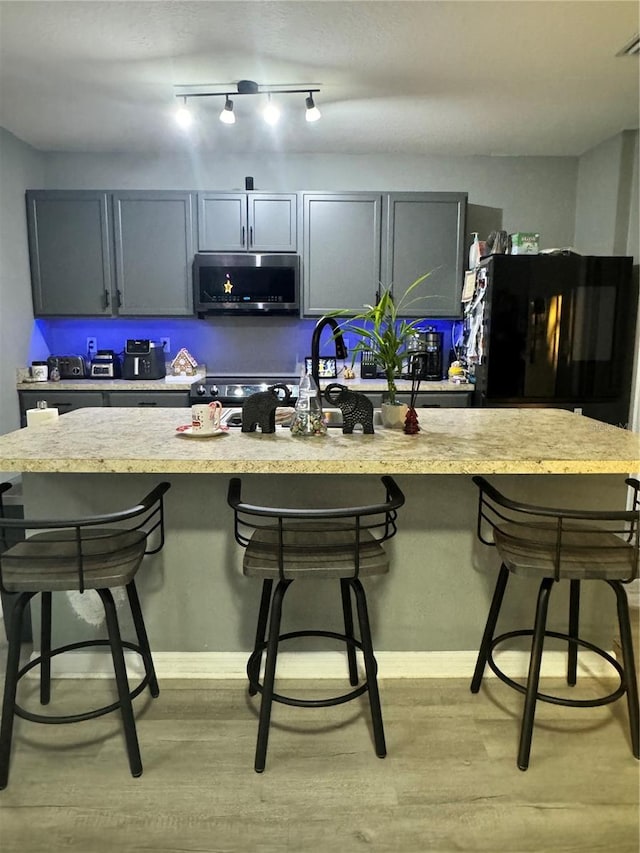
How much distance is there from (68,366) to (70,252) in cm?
78

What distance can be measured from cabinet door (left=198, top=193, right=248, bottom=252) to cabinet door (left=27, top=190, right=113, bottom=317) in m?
0.64

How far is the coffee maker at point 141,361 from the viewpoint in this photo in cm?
402

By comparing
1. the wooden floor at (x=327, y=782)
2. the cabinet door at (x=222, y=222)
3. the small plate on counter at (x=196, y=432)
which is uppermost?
the cabinet door at (x=222, y=222)

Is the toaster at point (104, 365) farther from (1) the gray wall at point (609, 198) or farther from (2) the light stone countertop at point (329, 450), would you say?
(1) the gray wall at point (609, 198)

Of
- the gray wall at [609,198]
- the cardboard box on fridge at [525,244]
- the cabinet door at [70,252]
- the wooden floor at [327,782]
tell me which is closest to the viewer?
the wooden floor at [327,782]

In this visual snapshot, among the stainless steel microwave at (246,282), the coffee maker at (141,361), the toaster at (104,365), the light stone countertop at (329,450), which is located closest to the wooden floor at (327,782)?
the light stone countertop at (329,450)

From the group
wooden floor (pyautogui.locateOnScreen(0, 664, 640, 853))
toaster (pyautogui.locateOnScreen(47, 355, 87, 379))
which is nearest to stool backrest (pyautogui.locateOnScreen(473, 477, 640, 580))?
wooden floor (pyautogui.locateOnScreen(0, 664, 640, 853))

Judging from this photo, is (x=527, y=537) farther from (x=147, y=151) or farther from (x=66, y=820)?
(x=147, y=151)

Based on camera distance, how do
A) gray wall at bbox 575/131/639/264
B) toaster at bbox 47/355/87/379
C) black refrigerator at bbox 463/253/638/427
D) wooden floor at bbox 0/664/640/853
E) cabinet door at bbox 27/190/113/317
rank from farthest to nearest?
toaster at bbox 47/355/87/379 → cabinet door at bbox 27/190/113/317 → gray wall at bbox 575/131/639/264 → black refrigerator at bbox 463/253/638/427 → wooden floor at bbox 0/664/640/853

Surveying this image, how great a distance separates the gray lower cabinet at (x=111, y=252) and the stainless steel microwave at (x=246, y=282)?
5.6 inches

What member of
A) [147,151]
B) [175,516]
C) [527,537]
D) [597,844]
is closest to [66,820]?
[175,516]

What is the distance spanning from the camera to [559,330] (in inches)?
138

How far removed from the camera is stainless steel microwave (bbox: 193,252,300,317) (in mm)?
3973

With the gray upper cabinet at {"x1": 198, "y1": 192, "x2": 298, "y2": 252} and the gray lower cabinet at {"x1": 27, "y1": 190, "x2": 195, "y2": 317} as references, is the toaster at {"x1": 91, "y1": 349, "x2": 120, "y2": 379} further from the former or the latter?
the gray upper cabinet at {"x1": 198, "y1": 192, "x2": 298, "y2": 252}
